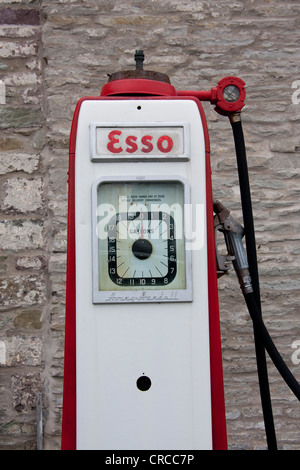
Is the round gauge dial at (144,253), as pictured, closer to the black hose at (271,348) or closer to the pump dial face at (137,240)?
the pump dial face at (137,240)

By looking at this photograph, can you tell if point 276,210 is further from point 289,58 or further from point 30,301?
point 30,301

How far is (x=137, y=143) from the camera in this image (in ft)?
6.95

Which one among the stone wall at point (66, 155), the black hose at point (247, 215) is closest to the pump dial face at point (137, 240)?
the black hose at point (247, 215)

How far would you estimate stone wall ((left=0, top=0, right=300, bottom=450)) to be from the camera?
3611 millimetres

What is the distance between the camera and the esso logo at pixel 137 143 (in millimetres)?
2111

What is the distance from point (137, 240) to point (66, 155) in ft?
5.63

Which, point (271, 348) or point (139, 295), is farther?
point (271, 348)

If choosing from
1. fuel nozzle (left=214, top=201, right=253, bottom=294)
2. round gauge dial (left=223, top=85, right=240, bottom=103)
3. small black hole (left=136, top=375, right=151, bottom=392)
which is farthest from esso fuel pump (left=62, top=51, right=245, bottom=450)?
round gauge dial (left=223, top=85, right=240, bottom=103)

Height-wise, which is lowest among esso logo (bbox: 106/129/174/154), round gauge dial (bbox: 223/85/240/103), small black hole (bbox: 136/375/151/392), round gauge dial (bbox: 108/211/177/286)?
small black hole (bbox: 136/375/151/392)

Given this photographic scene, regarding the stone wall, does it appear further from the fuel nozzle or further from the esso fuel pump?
the esso fuel pump

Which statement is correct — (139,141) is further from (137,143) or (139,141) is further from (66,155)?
(66,155)

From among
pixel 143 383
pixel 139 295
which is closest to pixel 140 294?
pixel 139 295

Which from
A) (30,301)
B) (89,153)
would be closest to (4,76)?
(30,301)

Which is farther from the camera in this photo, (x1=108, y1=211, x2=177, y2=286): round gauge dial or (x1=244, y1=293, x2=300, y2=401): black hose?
(x1=244, y1=293, x2=300, y2=401): black hose
